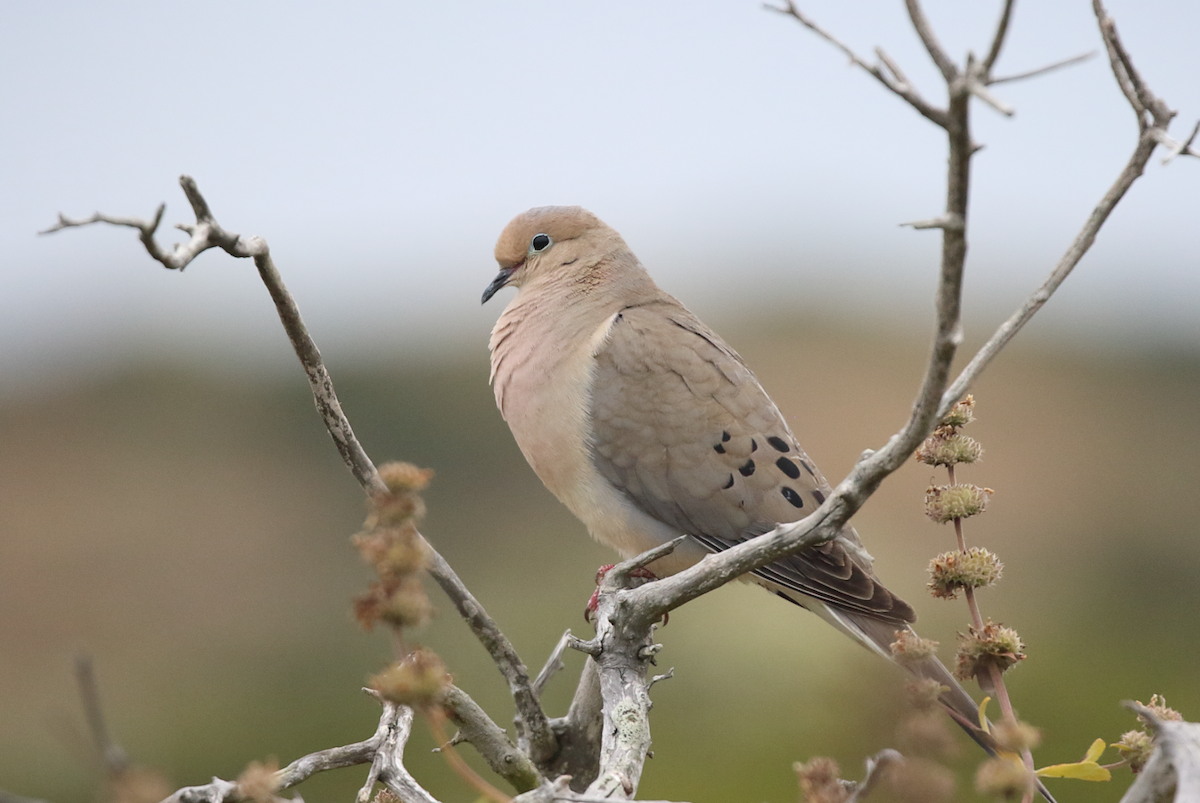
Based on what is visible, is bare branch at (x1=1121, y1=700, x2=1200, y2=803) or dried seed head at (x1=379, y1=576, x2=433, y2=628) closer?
dried seed head at (x1=379, y1=576, x2=433, y2=628)

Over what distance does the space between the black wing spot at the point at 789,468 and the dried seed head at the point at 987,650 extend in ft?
5.24

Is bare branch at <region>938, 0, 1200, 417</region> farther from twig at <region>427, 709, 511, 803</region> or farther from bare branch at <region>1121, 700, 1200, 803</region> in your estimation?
twig at <region>427, 709, 511, 803</region>

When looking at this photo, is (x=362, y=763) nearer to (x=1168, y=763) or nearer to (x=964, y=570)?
(x=964, y=570)

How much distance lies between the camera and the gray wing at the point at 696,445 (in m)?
3.24

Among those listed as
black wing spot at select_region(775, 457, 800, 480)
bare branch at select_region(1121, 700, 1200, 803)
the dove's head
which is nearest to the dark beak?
the dove's head

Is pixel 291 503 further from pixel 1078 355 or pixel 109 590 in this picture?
pixel 1078 355

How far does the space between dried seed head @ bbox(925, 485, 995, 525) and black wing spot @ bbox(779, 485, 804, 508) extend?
1444 millimetres

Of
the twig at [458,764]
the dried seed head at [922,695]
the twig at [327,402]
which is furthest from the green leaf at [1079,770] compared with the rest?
the twig at [327,402]

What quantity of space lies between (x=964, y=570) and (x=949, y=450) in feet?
0.63

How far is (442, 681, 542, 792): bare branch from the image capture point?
81.2 inches

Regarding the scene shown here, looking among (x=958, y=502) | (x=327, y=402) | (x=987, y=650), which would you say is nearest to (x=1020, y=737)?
(x=987, y=650)

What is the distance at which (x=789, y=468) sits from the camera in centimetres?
327

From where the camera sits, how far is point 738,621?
24.6 feet

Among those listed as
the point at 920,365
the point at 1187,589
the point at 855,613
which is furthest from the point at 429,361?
the point at 855,613
